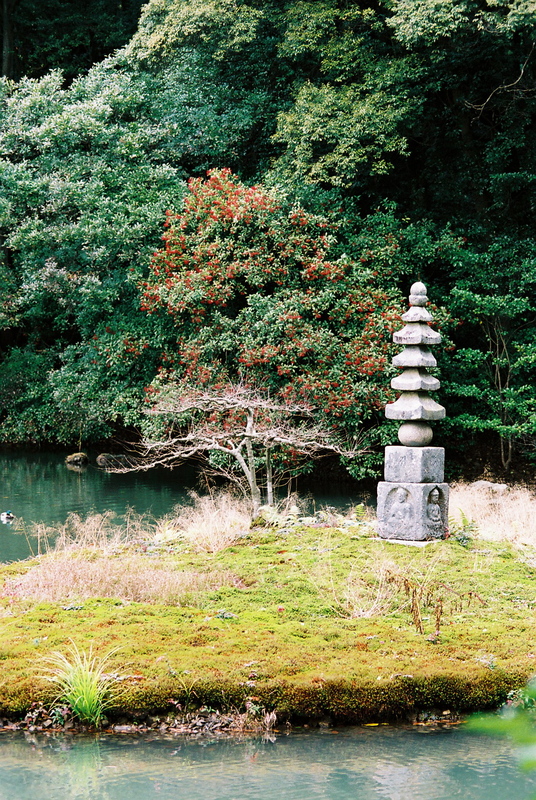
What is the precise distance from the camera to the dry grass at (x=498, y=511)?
1076 cm

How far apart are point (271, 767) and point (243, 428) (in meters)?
8.40

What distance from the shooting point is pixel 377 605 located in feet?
23.3

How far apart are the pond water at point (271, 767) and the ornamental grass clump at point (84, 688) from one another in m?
0.16

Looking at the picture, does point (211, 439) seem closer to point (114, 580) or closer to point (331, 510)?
point (331, 510)

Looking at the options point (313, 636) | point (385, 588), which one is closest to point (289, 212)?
point (385, 588)

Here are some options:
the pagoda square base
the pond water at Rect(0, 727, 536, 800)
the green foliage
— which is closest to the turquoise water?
the pagoda square base

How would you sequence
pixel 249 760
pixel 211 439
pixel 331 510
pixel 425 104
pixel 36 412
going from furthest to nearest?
pixel 36 412
pixel 425 104
pixel 331 510
pixel 211 439
pixel 249 760

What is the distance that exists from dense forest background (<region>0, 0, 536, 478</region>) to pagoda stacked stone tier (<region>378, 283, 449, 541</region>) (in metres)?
5.38

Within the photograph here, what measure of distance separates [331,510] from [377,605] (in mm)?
7229

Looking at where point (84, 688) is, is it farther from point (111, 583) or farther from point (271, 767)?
point (111, 583)

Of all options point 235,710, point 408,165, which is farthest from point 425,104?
point 235,710

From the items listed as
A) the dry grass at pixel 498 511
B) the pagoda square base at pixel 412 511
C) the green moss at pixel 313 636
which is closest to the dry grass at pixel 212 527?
the green moss at pixel 313 636

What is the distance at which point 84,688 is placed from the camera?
532 cm

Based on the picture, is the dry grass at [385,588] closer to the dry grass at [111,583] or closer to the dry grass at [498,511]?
the dry grass at [111,583]
